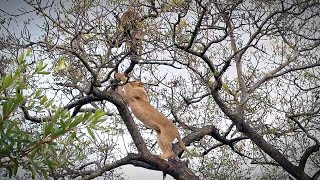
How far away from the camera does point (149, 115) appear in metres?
6.92

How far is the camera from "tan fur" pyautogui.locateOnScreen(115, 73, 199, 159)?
6.91m

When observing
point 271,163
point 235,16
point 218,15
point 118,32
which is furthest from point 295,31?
point 118,32

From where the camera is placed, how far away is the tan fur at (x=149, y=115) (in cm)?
691

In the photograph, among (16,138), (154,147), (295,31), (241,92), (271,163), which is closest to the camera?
(16,138)

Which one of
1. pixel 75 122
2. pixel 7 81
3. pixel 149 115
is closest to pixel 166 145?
pixel 149 115

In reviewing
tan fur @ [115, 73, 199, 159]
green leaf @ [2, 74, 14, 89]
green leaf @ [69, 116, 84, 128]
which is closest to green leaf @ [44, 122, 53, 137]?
green leaf @ [69, 116, 84, 128]

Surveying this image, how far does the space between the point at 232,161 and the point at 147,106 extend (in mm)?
3449

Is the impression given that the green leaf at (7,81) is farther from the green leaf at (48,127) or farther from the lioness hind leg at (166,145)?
the lioness hind leg at (166,145)

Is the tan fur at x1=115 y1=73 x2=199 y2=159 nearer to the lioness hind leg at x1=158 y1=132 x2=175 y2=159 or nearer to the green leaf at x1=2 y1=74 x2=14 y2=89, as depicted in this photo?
the lioness hind leg at x1=158 y1=132 x2=175 y2=159

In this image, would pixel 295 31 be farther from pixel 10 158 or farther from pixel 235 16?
pixel 10 158

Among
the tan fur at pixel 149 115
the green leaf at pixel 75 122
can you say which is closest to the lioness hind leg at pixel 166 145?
the tan fur at pixel 149 115

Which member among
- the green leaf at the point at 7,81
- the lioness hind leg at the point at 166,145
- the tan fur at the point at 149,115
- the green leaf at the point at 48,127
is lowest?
the green leaf at the point at 48,127

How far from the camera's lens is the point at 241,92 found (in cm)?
820

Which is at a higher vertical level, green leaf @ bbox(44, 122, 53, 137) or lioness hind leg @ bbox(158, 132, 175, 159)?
lioness hind leg @ bbox(158, 132, 175, 159)
